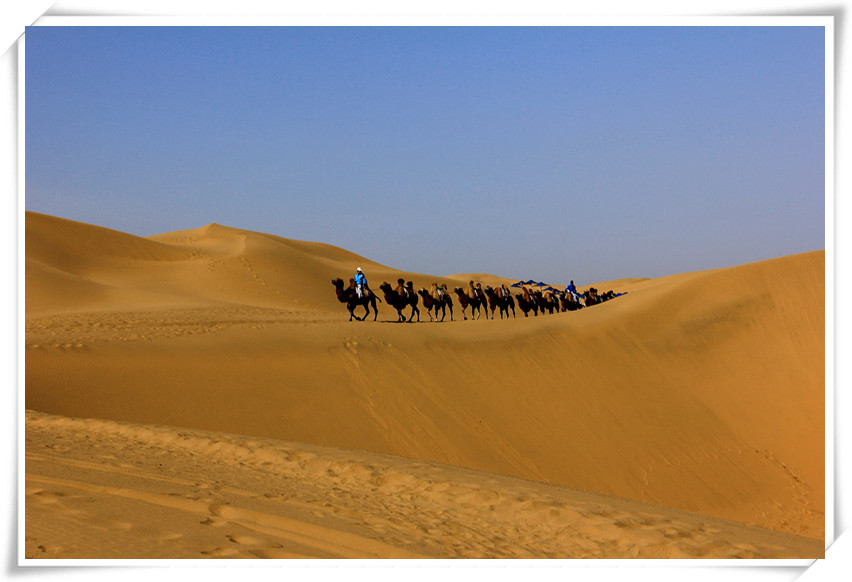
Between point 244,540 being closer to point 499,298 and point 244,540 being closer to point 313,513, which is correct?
point 313,513

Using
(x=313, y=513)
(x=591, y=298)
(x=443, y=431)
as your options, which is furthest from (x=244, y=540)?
(x=591, y=298)

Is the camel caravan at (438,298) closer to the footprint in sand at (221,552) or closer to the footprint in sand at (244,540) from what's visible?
the footprint in sand at (244,540)

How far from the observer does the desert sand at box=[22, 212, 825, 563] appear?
5207 mm

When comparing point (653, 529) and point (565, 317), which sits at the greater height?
point (565, 317)

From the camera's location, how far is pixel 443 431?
12.6 m

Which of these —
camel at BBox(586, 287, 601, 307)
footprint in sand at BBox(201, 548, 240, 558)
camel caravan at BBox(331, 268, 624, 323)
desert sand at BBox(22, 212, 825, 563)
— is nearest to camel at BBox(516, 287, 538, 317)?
camel caravan at BBox(331, 268, 624, 323)

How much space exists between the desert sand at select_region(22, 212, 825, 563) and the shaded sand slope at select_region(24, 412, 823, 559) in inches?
1.1

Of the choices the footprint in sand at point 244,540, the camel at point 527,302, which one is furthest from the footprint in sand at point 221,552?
the camel at point 527,302

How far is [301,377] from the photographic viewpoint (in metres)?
13.7

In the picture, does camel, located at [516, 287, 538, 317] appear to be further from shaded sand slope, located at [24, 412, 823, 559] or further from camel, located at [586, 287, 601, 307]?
shaded sand slope, located at [24, 412, 823, 559]
